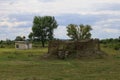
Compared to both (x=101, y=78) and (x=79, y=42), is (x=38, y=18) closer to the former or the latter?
(x=79, y=42)

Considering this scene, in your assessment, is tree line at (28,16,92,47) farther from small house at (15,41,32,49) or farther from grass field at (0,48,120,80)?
grass field at (0,48,120,80)

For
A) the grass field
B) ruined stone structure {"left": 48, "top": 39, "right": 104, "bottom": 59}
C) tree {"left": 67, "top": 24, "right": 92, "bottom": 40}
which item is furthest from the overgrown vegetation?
the grass field

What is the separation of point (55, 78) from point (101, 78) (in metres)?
2.68

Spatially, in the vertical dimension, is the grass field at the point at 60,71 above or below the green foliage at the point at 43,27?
below

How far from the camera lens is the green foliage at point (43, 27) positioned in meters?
97.1

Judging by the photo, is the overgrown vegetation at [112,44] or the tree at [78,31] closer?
the overgrown vegetation at [112,44]

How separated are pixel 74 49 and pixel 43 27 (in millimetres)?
54767

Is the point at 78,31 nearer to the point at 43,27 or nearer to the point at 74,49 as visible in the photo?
the point at 43,27

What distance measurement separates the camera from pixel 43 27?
97750mm

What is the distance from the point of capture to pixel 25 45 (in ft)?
291

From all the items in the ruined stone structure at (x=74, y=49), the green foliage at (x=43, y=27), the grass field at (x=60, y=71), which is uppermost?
the green foliage at (x=43, y=27)

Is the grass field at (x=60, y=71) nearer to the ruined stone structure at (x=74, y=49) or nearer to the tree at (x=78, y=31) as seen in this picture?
the ruined stone structure at (x=74, y=49)

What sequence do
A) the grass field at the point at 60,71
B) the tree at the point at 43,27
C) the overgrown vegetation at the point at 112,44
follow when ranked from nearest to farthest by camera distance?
the grass field at the point at 60,71 < the overgrown vegetation at the point at 112,44 < the tree at the point at 43,27

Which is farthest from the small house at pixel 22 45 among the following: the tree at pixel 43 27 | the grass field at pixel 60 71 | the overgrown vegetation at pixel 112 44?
the grass field at pixel 60 71
